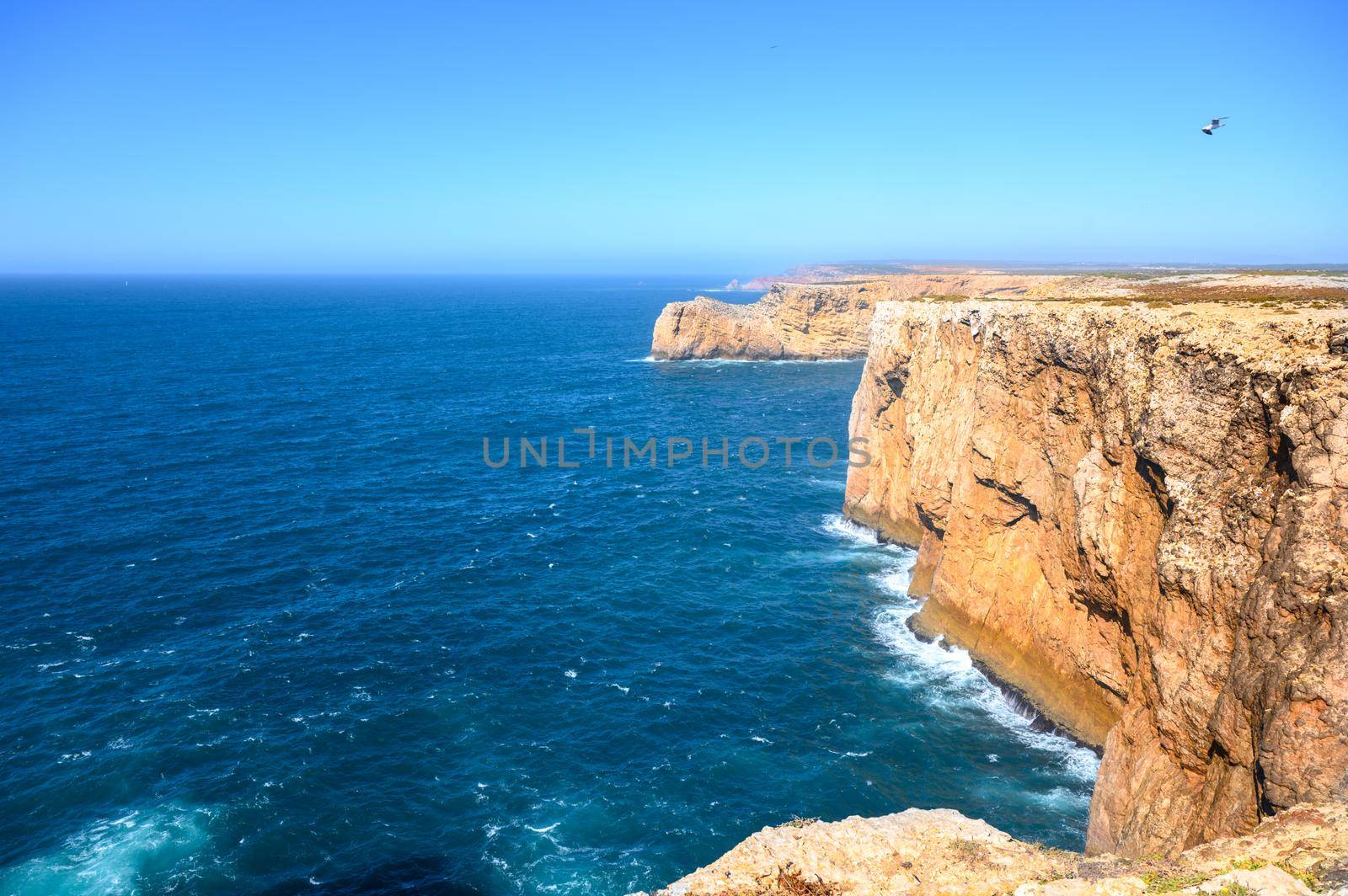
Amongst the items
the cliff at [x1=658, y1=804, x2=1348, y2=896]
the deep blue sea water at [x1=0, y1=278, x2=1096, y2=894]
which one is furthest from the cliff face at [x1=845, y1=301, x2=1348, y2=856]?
the cliff at [x1=658, y1=804, x2=1348, y2=896]

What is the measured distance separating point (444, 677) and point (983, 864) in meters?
35.1

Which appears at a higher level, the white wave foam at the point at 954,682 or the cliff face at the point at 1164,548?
the cliff face at the point at 1164,548

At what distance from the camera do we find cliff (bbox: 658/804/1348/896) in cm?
1698

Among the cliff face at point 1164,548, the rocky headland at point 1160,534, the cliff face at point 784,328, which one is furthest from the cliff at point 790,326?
the cliff face at point 1164,548

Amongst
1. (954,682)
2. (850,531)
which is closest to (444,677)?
(954,682)

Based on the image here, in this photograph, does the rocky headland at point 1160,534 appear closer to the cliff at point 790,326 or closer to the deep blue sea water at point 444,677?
the deep blue sea water at point 444,677

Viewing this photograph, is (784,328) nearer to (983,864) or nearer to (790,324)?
(790,324)

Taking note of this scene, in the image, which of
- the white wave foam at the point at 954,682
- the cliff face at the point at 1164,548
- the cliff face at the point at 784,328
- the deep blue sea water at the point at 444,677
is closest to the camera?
the cliff face at the point at 1164,548

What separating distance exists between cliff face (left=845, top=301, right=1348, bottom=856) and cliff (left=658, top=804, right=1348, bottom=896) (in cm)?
684

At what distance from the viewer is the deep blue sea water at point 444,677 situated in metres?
35.2

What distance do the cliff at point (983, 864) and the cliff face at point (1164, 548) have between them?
6.84 m

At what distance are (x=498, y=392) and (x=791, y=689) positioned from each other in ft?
294

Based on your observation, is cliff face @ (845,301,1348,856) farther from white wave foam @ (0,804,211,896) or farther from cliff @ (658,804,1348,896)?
white wave foam @ (0,804,211,896)

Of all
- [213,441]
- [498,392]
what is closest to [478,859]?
[213,441]
